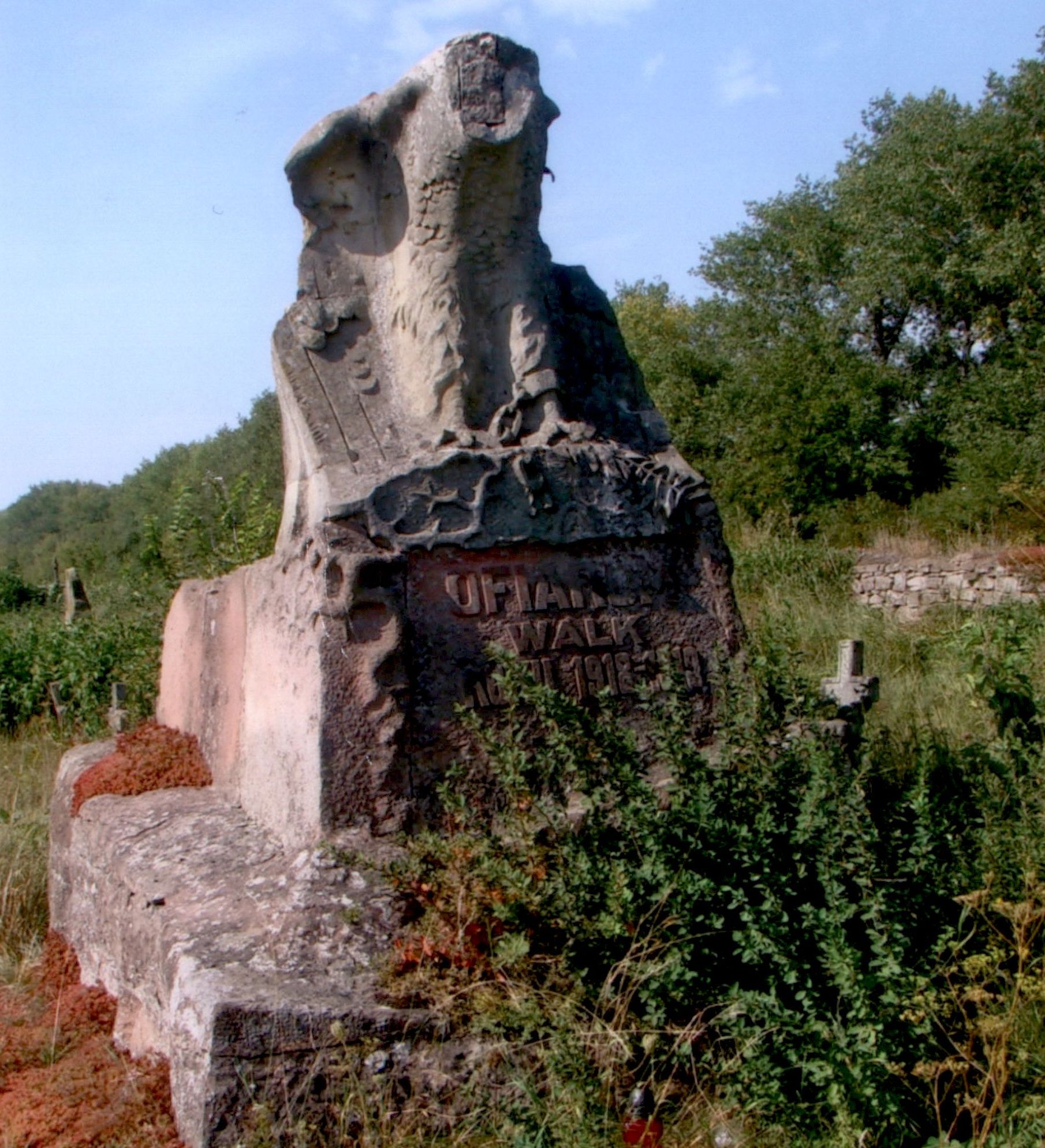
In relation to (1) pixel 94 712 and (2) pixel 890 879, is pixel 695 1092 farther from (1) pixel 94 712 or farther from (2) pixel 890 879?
(1) pixel 94 712

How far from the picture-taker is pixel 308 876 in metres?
3.28

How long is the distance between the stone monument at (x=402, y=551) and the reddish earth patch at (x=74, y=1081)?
0.40 ft

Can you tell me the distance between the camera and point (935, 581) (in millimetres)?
12984

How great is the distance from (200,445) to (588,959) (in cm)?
3070

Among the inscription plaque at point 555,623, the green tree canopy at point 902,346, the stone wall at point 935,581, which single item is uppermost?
the green tree canopy at point 902,346

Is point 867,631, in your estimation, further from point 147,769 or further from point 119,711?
point 147,769

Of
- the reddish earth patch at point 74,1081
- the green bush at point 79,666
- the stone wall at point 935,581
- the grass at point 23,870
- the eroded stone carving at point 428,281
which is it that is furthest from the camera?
the stone wall at point 935,581

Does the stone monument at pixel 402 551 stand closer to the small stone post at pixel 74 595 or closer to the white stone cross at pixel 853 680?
the white stone cross at pixel 853 680

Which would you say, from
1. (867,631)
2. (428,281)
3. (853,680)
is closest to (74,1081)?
(428,281)

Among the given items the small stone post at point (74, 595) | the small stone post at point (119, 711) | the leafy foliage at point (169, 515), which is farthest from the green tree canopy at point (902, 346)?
the small stone post at point (119, 711)

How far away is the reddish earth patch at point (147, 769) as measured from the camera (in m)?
4.55

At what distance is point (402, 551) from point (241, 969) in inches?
47.5

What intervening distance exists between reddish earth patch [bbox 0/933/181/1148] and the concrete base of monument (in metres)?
0.07

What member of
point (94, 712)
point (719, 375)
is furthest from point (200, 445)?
point (94, 712)
